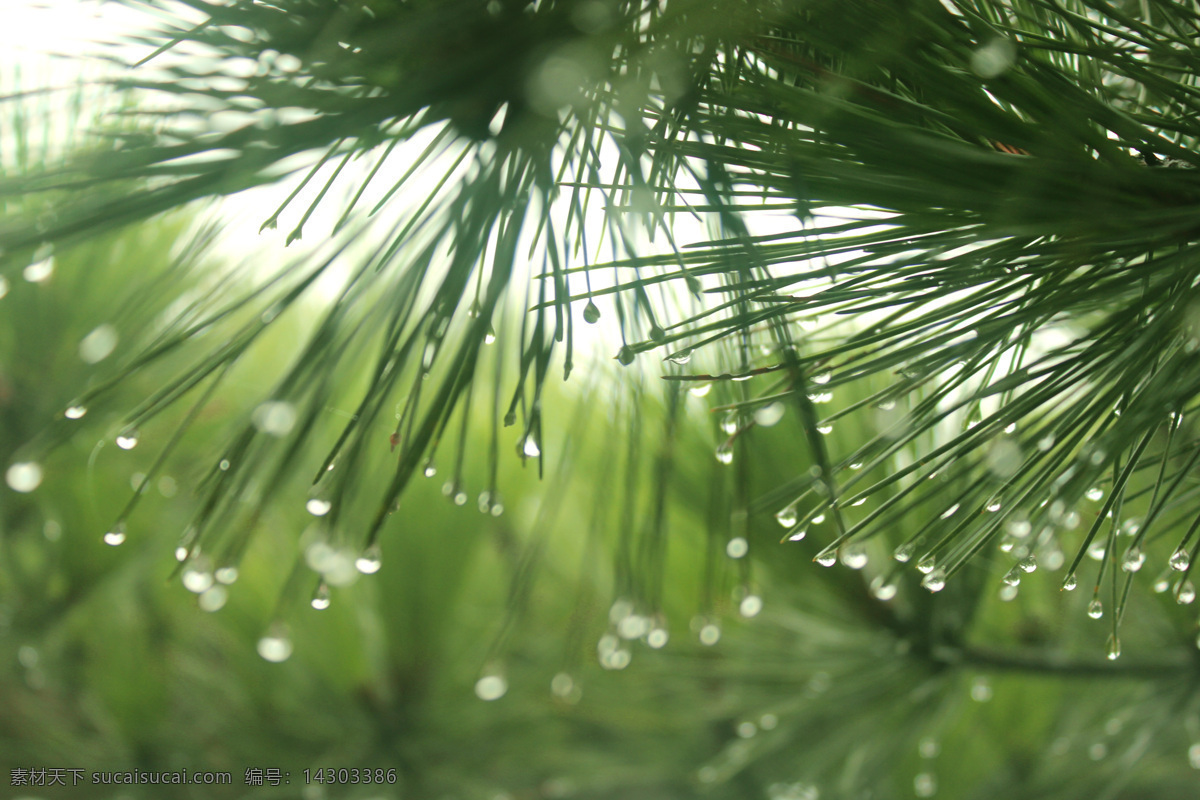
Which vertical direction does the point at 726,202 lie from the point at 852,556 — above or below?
above

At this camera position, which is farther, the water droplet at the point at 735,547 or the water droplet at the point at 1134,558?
the water droplet at the point at 735,547

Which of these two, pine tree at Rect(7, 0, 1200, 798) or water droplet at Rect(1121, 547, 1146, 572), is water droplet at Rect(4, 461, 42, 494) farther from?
water droplet at Rect(1121, 547, 1146, 572)

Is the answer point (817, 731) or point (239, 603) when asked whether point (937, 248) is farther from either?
point (239, 603)

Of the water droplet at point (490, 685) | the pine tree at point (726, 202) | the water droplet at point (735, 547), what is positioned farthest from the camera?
the water droplet at point (490, 685)

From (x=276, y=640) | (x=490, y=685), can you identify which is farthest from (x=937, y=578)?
(x=490, y=685)

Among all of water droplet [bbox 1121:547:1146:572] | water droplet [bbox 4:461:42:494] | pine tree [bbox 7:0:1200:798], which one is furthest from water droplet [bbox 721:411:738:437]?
water droplet [bbox 4:461:42:494]

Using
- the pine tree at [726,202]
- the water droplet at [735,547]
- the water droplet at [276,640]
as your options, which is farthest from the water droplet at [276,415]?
the water droplet at [735,547]

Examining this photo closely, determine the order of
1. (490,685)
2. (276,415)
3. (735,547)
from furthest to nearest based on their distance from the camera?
(490,685), (735,547), (276,415)

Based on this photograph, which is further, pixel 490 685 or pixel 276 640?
pixel 490 685

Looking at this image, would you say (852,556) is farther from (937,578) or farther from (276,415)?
(276,415)

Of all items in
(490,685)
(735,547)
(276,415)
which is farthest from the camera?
(490,685)

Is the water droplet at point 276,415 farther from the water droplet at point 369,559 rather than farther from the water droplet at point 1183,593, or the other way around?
the water droplet at point 1183,593

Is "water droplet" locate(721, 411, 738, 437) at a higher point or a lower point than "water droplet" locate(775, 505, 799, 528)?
higher
